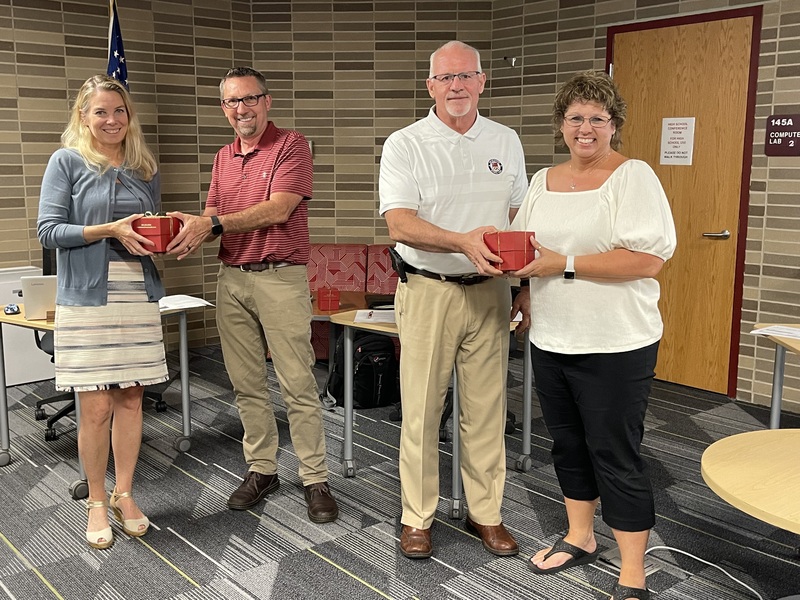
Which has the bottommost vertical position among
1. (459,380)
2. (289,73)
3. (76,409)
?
(76,409)

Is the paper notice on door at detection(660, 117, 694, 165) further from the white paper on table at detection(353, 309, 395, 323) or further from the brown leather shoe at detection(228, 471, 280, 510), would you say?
the brown leather shoe at detection(228, 471, 280, 510)

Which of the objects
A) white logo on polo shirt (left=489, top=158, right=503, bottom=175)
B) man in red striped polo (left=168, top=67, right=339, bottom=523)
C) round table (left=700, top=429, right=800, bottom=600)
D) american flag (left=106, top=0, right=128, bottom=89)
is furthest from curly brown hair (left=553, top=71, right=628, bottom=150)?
american flag (left=106, top=0, right=128, bottom=89)

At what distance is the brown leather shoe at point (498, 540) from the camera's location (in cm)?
283

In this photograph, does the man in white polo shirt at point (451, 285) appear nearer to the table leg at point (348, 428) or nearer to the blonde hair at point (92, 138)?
the table leg at point (348, 428)

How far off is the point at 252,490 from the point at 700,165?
10.9ft

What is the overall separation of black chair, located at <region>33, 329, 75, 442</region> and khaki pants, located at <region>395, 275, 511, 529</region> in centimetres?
205

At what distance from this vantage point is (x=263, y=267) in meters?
3.04

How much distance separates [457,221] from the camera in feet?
8.66

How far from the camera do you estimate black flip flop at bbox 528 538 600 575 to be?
107 inches

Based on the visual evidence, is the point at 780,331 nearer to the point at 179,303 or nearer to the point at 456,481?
the point at 456,481

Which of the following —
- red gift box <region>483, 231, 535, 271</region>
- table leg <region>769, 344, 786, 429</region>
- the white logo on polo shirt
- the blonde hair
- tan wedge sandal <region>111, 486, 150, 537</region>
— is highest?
the blonde hair

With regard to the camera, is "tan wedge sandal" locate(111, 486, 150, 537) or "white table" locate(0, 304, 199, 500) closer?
"tan wedge sandal" locate(111, 486, 150, 537)

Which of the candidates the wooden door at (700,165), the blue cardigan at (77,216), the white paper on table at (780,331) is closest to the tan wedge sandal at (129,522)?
the blue cardigan at (77,216)

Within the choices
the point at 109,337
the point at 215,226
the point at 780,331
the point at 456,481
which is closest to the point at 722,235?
the point at 780,331
